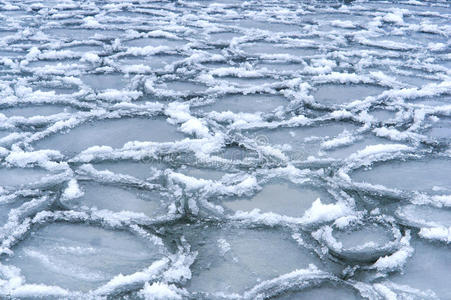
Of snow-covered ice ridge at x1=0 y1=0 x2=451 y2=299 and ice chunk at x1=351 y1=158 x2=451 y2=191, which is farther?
ice chunk at x1=351 y1=158 x2=451 y2=191

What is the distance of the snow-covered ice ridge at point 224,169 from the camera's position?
102 cm

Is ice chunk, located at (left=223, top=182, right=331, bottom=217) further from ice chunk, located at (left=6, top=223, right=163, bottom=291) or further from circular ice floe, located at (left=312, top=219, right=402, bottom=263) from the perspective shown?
ice chunk, located at (left=6, top=223, right=163, bottom=291)

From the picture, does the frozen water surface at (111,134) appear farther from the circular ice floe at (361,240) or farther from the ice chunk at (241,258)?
the circular ice floe at (361,240)

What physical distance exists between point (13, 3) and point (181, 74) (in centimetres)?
262

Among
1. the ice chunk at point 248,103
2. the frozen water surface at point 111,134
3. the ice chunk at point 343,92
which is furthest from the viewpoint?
the ice chunk at point 343,92

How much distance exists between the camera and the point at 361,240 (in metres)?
1.12

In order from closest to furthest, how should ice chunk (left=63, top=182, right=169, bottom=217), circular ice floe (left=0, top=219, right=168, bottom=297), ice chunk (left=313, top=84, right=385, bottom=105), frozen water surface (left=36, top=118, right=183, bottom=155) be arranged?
circular ice floe (left=0, top=219, right=168, bottom=297) < ice chunk (left=63, top=182, right=169, bottom=217) < frozen water surface (left=36, top=118, right=183, bottom=155) < ice chunk (left=313, top=84, right=385, bottom=105)

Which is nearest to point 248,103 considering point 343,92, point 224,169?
point 343,92

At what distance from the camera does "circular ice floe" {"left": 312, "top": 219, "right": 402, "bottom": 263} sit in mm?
1071

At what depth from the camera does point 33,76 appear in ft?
7.39

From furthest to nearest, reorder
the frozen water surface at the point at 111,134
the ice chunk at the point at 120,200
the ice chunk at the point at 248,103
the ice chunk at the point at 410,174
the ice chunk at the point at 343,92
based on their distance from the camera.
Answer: the ice chunk at the point at 343,92
the ice chunk at the point at 248,103
the frozen water surface at the point at 111,134
the ice chunk at the point at 410,174
the ice chunk at the point at 120,200

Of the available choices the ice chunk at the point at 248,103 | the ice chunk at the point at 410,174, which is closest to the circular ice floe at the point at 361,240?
the ice chunk at the point at 410,174

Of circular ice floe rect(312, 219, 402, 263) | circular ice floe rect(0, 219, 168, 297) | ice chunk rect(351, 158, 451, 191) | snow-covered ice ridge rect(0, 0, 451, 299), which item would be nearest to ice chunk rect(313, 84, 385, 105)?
snow-covered ice ridge rect(0, 0, 451, 299)

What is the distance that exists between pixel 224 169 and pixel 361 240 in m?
0.49
